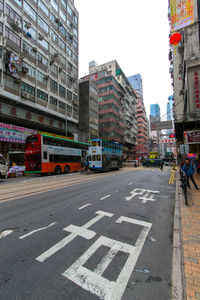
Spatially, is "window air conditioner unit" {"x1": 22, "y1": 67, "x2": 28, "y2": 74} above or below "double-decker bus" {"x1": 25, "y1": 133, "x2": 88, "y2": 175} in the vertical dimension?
above

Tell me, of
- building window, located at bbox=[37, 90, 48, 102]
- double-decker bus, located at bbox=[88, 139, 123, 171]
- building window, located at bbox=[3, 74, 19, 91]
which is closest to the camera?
double-decker bus, located at bbox=[88, 139, 123, 171]

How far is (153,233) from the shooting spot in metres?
3.86

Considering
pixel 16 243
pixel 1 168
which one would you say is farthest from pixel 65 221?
pixel 1 168

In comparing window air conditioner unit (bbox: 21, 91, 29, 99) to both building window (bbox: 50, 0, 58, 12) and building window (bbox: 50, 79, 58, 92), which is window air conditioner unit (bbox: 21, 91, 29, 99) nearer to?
building window (bbox: 50, 79, 58, 92)

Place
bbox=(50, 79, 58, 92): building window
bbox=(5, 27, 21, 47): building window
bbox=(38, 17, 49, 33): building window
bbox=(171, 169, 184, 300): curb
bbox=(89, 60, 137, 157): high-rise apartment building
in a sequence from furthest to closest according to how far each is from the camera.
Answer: bbox=(89, 60, 137, 157): high-rise apartment building → bbox=(50, 79, 58, 92): building window → bbox=(38, 17, 49, 33): building window → bbox=(5, 27, 21, 47): building window → bbox=(171, 169, 184, 300): curb

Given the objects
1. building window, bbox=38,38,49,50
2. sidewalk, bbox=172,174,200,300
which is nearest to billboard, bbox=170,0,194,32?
sidewalk, bbox=172,174,200,300

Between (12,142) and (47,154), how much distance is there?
814 centimetres

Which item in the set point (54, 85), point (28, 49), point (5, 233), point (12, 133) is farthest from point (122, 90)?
point (5, 233)

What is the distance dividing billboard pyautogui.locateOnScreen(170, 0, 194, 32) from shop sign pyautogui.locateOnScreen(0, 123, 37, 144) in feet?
69.8

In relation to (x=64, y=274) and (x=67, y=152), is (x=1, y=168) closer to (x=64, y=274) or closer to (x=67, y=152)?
(x=67, y=152)

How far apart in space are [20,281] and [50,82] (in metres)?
31.6

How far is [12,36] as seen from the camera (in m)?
21.8

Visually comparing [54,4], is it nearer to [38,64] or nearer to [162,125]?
[38,64]

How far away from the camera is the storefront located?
20248mm
